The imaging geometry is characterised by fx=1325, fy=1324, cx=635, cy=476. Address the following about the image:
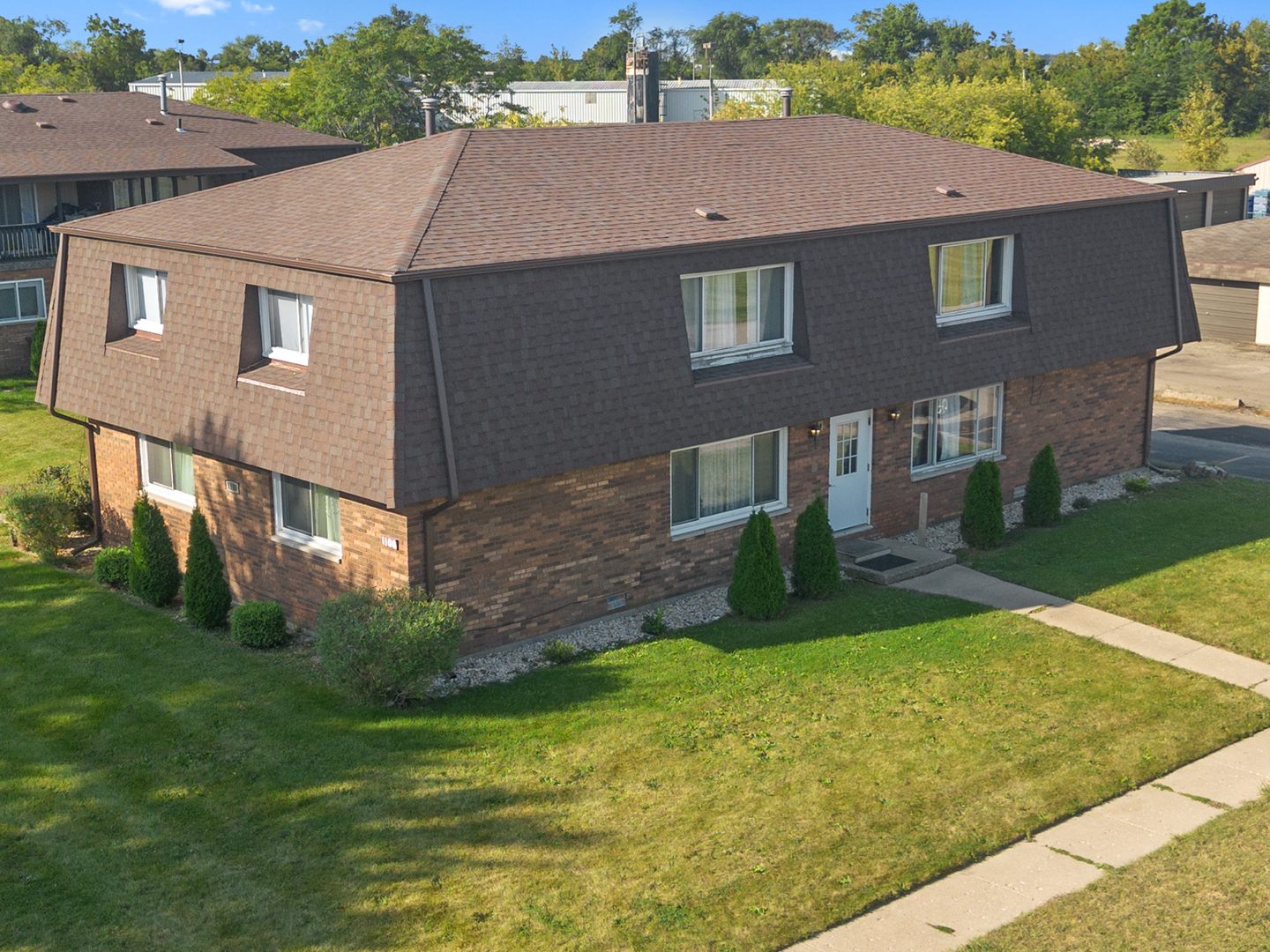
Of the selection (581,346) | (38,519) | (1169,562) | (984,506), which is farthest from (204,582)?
(1169,562)

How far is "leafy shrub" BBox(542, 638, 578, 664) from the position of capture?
15938 millimetres

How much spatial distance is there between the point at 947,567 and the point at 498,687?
7469 millimetres

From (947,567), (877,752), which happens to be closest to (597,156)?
(947,567)

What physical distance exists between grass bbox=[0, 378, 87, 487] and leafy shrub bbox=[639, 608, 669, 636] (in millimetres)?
12430

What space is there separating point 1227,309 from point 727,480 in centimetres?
2574

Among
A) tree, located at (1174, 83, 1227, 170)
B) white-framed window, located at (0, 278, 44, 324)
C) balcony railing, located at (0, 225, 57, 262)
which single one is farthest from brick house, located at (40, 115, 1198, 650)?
tree, located at (1174, 83, 1227, 170)

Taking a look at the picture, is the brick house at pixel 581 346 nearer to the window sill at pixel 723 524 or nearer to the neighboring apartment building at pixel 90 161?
the window sill at pixel 723 524

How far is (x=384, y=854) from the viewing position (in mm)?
11656

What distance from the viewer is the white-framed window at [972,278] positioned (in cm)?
2038

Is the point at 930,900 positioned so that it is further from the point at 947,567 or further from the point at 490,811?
the point at 947,567

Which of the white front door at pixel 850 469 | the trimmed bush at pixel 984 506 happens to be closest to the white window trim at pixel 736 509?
the white front door at pixel 850 469

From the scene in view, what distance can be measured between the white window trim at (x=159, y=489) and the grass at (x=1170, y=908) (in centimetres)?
1251

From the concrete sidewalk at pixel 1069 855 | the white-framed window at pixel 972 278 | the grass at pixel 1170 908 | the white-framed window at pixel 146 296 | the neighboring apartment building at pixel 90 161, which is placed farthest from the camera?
the neighboring apartment building at pixel 90 161

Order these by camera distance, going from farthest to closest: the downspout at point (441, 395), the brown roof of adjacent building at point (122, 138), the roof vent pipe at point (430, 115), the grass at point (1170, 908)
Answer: the brown roof of adjacent building at point (122, 138) → the roof vent pipe at point (430, 115) → the downspout at point (441, 395) → the grass at point (1170, 908)
